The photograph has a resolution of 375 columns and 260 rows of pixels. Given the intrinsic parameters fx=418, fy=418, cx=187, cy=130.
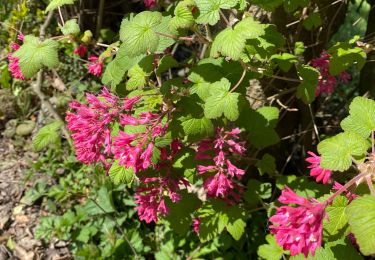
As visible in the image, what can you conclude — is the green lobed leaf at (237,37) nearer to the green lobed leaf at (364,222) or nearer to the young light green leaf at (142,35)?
the young light green leaf at (142,35)

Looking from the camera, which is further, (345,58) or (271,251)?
(271,251)

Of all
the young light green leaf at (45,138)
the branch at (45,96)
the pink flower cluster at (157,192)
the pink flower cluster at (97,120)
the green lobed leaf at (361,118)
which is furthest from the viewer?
the branch at (45,96)

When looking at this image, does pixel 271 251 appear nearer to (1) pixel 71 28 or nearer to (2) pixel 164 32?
(2) pixel 164 32

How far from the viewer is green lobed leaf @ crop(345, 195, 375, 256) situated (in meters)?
1.01

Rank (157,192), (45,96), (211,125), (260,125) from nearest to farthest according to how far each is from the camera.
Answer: (211,125) < (157,192) < (260,125) < (45,96)

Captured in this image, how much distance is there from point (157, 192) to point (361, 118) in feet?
3.00

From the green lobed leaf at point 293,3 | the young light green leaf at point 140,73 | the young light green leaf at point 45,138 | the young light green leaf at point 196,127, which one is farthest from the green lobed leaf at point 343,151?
the young light green leaf at point 45,138

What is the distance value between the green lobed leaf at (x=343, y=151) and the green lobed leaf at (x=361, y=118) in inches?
3.2

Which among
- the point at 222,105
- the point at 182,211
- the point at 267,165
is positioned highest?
the point at 222,105

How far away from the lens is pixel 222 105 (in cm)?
146

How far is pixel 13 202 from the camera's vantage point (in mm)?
2984

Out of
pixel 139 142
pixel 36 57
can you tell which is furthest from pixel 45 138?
pixel 139 142

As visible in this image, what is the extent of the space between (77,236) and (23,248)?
39 centimetres

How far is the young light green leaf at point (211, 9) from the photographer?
142cm
